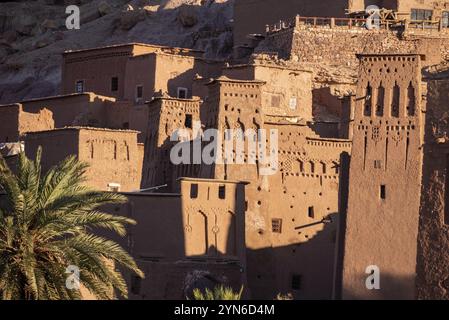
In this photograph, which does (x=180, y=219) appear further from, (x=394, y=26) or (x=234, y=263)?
(x=394, y=26)

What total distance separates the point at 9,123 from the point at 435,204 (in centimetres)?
2111

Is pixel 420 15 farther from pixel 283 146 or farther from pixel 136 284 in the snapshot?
pixel 136 284

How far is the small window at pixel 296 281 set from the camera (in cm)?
5466

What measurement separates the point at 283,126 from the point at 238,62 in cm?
1224

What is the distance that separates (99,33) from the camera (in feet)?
260

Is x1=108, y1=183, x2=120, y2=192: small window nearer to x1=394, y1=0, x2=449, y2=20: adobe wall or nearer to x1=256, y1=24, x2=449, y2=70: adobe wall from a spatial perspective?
x1=256, y1=24, x2=449, y2=70: adobe wall

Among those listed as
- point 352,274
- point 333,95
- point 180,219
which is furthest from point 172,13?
point 352,274

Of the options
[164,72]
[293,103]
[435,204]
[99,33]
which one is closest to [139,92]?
[164,72]

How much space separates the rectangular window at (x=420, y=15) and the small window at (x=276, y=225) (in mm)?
16681

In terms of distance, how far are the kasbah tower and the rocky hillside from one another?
3.15 metres

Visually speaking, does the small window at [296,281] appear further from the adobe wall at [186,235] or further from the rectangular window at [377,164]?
the rectangular window at [377,164]

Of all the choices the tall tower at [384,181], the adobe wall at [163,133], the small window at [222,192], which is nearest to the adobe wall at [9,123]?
the adobe wall at [163,133]

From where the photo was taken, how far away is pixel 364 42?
6812 centimetres

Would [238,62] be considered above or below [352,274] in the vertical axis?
above
